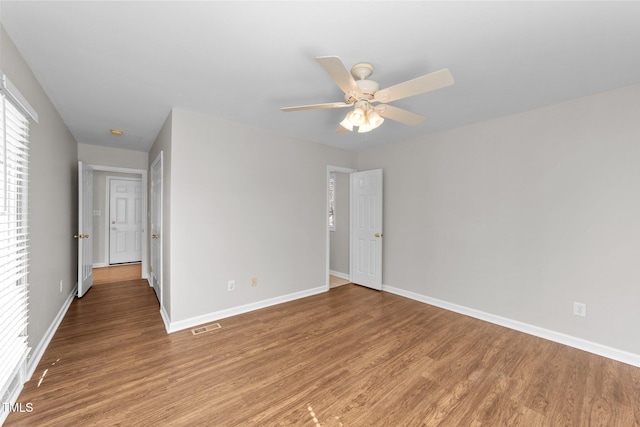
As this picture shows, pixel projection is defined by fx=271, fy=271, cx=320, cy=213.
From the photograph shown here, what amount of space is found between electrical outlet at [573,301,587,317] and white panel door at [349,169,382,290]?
7.35 feet

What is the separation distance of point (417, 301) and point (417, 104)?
2610mm

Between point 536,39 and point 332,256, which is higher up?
point 536,39

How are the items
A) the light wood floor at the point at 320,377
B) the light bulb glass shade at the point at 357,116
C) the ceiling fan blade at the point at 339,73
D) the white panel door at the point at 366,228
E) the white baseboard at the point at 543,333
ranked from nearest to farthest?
the ceiling fan blade at the point at 339,73 < the light wood floor at the point at 320,377 < the light bulb glass shade at the point at 357,116 < the white baseboard at the point at 543,333 < the white panel door at the point at 366,228

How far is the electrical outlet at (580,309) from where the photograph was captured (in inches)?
101

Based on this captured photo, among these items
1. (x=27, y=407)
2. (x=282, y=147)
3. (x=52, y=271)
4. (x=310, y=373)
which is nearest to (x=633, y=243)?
(x=310, y=373)

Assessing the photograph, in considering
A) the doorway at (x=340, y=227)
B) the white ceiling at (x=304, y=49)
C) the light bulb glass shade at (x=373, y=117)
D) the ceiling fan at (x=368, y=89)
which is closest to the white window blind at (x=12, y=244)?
the white ceiling at (x=304, y=49)

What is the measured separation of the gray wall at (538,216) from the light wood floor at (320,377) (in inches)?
16.4

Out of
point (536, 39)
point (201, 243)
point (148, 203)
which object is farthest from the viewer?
point (148, 203)

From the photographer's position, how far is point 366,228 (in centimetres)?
448

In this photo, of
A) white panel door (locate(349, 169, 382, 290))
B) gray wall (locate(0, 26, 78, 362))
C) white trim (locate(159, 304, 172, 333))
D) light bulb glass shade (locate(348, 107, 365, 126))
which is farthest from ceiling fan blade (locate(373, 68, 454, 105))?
white trim (locate(159, 304, 172, 333))

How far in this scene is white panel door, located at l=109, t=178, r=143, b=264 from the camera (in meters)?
5.80

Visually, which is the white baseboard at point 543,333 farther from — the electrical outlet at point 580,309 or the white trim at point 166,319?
the white trim at point 166,319

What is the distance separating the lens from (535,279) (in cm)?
285

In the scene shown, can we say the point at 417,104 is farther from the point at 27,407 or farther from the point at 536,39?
the point at 27,407
